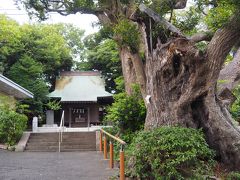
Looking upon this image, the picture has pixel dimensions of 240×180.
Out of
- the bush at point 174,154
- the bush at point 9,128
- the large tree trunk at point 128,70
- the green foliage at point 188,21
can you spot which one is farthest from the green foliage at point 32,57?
the bush at point 174,154

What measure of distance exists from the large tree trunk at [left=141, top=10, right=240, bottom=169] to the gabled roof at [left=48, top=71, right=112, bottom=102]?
61.1 feet

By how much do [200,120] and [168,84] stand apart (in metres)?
1.17

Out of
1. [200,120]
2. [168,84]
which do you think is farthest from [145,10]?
[200,120]

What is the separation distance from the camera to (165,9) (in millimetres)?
8641

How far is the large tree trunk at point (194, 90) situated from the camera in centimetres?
707

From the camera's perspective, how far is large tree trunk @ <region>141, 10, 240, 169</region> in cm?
707

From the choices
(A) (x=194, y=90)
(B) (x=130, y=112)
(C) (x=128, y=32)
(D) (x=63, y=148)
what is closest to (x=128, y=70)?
(B) (x=130, y=112)

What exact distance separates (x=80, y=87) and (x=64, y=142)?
13518 mm

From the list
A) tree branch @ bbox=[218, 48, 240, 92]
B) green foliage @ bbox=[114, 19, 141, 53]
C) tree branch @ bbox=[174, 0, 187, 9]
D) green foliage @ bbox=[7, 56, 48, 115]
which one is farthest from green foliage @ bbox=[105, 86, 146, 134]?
green foliage @ bbox=[7, 56, 48, 115]

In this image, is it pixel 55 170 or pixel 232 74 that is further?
pixel 232 74

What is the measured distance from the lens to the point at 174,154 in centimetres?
581

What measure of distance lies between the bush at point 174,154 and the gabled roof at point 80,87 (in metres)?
20.0

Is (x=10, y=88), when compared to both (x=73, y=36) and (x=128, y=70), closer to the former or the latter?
(x=128, y=70)

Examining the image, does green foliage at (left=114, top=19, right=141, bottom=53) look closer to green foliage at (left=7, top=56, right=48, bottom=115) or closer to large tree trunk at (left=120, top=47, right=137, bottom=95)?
large tree trunk at (left=120, top=47, right=137, bottom=95)
